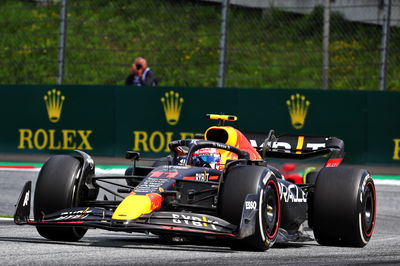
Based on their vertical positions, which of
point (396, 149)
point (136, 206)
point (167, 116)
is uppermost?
point (167, 116)

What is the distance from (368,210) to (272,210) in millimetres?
1484

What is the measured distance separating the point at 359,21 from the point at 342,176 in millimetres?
10557

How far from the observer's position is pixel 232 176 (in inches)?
310

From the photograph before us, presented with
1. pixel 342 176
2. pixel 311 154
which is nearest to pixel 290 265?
pixel 342 176

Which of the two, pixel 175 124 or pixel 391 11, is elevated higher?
pixel 391 11

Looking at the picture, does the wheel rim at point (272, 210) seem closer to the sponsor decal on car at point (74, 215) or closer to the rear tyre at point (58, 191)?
the sponsor decal on car at point (74, 215)

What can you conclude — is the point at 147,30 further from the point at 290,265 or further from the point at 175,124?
the point at 290,265

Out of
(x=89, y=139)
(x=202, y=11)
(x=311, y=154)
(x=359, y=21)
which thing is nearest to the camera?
(x=311, y=154)

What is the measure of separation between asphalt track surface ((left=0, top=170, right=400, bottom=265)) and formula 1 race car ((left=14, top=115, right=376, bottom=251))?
0.16 m

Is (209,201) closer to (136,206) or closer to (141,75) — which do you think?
(136,206)

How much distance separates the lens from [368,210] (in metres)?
9.29

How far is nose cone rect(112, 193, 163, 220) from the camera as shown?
24.7ft

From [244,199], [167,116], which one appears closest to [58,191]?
[244,199]

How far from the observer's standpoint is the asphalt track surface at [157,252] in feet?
22.7
